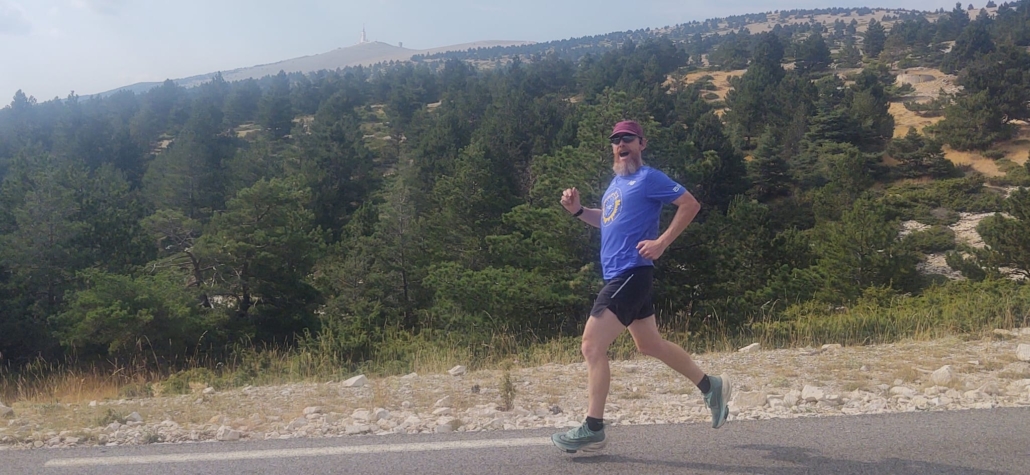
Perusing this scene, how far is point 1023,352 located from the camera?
209 inches

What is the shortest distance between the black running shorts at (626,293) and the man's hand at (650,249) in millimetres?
100

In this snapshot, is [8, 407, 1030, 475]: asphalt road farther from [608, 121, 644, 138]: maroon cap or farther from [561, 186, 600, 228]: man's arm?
[608, 121, 644, 138]: maroon cap

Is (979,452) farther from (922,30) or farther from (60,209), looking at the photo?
(922,30)

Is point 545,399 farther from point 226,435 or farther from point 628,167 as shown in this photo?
point 226,435

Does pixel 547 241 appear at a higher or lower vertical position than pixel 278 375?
lower

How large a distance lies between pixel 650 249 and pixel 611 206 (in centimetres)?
39

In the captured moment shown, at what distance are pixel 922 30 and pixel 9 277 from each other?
85540 mm

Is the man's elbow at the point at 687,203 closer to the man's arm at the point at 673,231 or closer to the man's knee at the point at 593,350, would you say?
the man's arm at the point at 673,231

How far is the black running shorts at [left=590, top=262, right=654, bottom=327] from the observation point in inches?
139

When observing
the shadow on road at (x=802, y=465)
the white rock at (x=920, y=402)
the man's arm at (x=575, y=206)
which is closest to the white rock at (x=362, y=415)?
the shadow on road at (x=802, y=465)

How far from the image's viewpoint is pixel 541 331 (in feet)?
44.0

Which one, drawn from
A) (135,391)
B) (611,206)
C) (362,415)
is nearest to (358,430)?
(362,415)

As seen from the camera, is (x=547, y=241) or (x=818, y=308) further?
(x=547, y=241)

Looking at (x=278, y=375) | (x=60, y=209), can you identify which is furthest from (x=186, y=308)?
(x=278, y=375)
